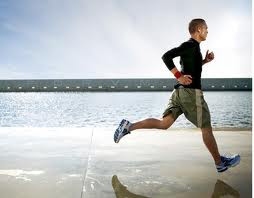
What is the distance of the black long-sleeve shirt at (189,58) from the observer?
4148 mm

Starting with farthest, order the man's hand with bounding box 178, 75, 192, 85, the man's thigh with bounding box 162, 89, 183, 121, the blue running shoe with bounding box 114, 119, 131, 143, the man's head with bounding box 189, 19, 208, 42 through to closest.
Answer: the blue running shoe with bounding box 114, 119, 131, 143
the man's thigh with bounding box 162, 89, 183, 121
the man's head with bounding box 189, 19, 208, 42
the man's hand with bounding box 178, 75, 192, 85

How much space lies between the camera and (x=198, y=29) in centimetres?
423

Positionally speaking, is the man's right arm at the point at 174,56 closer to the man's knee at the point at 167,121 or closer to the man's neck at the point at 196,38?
the man's neck at the point at 196,38

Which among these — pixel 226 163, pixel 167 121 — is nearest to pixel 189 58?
pixel 167 121

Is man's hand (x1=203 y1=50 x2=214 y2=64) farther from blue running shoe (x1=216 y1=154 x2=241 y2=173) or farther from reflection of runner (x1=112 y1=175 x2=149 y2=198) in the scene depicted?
reflection of runner (x1=112 y1=175 x2=149 y2=198)

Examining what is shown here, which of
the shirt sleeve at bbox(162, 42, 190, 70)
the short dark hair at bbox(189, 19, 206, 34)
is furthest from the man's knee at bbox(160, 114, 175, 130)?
the short dark hair at bbox(189, 19, 206, 34)

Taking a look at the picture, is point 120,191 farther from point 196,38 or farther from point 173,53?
point 196,38

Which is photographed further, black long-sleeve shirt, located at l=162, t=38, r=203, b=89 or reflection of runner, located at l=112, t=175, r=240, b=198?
black long-sleeve shirt, located at l=162, t=38, r=203, b=89

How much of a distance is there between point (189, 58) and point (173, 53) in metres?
0.20

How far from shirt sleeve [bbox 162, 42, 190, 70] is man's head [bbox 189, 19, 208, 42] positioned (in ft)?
0.66

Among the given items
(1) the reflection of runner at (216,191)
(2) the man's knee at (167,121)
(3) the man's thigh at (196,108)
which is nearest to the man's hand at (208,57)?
(3) the man's thigh at (196,108)

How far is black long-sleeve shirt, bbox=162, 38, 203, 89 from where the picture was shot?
4.15 metres

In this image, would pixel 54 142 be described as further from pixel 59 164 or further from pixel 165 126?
pixel 165 126

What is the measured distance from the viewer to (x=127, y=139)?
265 inches
